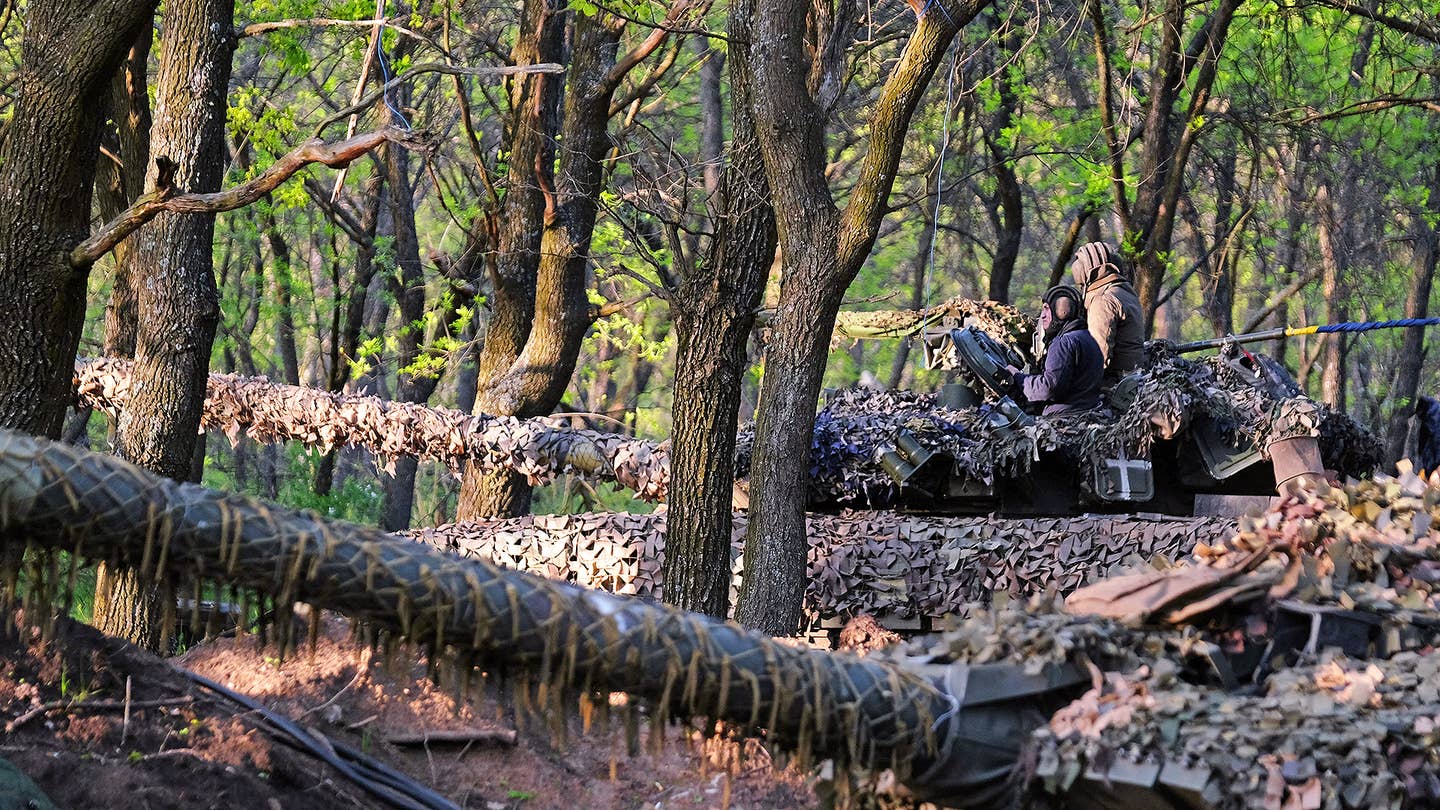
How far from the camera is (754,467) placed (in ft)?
27.7

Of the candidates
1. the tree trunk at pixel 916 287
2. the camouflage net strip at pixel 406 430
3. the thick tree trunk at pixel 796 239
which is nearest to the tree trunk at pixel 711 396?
the thick tree trunk at pixel 796 239

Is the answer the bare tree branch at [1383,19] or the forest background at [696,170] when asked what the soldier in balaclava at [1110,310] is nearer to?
the forest background at [696,170]

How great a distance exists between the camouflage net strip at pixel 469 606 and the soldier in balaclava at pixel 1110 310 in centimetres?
800

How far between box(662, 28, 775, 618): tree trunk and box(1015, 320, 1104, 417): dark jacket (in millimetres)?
3283

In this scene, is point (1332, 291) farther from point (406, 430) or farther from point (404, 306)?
point (406, 430)

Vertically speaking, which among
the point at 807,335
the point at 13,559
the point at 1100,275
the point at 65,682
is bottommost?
the point at 65,682

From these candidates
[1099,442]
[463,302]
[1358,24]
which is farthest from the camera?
[1358,24]

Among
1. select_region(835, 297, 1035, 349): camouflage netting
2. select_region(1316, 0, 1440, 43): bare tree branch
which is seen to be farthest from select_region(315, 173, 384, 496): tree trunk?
select_region(1316, 0, 1440, 43): bare tree branch

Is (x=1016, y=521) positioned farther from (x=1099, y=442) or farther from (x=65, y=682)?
(x=65, y=682)

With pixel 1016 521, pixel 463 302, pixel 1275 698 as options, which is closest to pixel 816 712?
pixel 1275 698

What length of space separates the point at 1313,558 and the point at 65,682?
5347mm

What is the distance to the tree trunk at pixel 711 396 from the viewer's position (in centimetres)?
865

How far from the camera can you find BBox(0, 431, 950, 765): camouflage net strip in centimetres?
362

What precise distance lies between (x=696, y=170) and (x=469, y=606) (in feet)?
33.9
